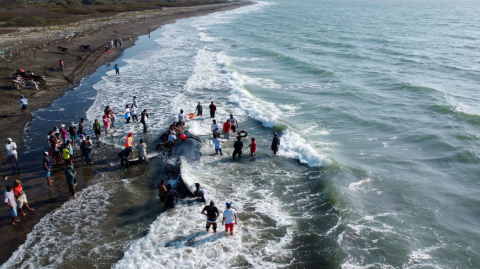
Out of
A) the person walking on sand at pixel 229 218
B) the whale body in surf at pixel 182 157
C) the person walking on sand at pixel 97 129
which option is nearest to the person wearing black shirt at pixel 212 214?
the person walking on sand at pixel 229 218

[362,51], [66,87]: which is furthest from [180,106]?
[362,51]

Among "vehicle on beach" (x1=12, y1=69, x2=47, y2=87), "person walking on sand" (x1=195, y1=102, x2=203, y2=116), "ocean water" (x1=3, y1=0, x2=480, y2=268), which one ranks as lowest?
"ocean water" (x1=3, y1=0, x2=480, y2=268)

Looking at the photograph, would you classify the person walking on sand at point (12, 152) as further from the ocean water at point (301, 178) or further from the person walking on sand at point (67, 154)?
the ocean water at point (301, 178)

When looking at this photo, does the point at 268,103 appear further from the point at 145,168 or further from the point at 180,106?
the point at 145,168

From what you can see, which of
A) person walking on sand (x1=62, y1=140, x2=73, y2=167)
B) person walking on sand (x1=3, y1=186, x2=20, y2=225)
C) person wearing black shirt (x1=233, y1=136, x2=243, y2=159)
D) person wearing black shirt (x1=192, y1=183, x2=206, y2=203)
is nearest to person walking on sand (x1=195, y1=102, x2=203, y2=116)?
person wearing black shirt (x1=233, y1=136, x2=243, y2=159)

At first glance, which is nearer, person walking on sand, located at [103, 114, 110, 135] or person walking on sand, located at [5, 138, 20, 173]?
person walking on sand, located at [5, 138, 20, 173]

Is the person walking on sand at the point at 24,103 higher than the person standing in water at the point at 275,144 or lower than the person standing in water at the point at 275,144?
higher

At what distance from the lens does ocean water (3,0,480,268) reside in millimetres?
10688

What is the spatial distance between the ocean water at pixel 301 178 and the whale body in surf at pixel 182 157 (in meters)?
0.36

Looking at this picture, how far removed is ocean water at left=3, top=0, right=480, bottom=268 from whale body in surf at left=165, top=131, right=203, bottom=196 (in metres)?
0.36

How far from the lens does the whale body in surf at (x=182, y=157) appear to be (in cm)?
1367

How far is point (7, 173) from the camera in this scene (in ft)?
47.8

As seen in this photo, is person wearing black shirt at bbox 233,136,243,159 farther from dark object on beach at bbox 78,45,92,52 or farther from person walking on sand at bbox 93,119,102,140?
dark object on beach at bbox 78,45,92,52

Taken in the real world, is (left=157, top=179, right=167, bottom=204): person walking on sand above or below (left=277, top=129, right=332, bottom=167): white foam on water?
above
